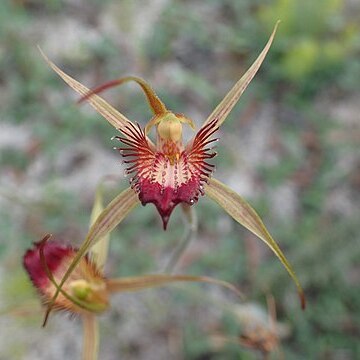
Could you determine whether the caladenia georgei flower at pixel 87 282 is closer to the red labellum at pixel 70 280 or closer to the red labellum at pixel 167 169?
the red labellum at pixel 70 280

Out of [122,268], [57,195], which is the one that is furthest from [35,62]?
[122,268]

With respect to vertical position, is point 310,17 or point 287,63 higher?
point 310,17

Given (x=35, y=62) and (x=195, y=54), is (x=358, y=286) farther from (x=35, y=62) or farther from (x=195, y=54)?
(x=35, y=62)

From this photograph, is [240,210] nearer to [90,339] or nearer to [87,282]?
[87,282]

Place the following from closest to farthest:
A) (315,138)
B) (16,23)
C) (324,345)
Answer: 1. (324,345)
2. (16,23)
3. (315,138)

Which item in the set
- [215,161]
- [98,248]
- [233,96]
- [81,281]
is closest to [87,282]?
[81,281]

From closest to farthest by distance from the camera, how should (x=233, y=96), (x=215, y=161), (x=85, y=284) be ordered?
(x=233, y=96) < (x=85, y=284) < (x=215, y=161)
